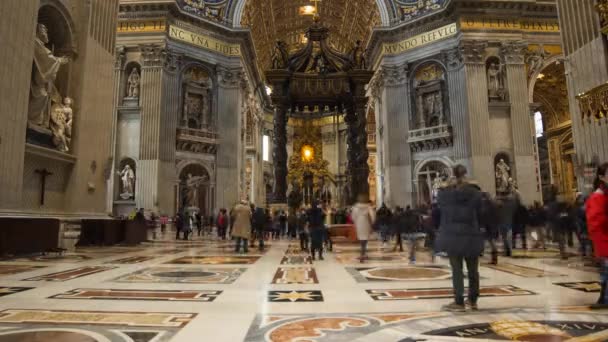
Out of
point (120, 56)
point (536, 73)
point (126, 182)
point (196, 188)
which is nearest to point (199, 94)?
point (120, 56)

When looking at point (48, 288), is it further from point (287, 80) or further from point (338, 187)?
point (338, 187)

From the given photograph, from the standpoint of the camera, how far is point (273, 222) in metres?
13.8

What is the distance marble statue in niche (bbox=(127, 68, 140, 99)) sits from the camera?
20.0 meters

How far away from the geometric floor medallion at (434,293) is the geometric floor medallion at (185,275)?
1.86 m

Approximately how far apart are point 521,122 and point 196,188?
17.0 metres

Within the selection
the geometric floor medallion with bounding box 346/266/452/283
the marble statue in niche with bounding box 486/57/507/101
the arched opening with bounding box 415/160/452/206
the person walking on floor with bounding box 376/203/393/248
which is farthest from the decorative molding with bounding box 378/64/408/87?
the geometric floor medallion with bounding box 346/266/452/283

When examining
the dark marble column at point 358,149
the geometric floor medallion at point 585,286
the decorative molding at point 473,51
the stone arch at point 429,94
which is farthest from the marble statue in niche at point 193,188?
the geometric floor medallion at point 585,286

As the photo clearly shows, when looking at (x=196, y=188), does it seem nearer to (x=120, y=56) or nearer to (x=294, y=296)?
(x=120, y=56)

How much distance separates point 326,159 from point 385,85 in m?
18.6

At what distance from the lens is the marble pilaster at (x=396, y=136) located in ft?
73.0

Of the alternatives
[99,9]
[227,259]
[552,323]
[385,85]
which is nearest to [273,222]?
[227,259]

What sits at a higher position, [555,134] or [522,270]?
[555,134]

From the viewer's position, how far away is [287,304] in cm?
350

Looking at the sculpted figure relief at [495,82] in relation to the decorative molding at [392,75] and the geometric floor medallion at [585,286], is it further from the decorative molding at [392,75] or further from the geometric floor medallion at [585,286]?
the geometric floor medallion at [585,286]
